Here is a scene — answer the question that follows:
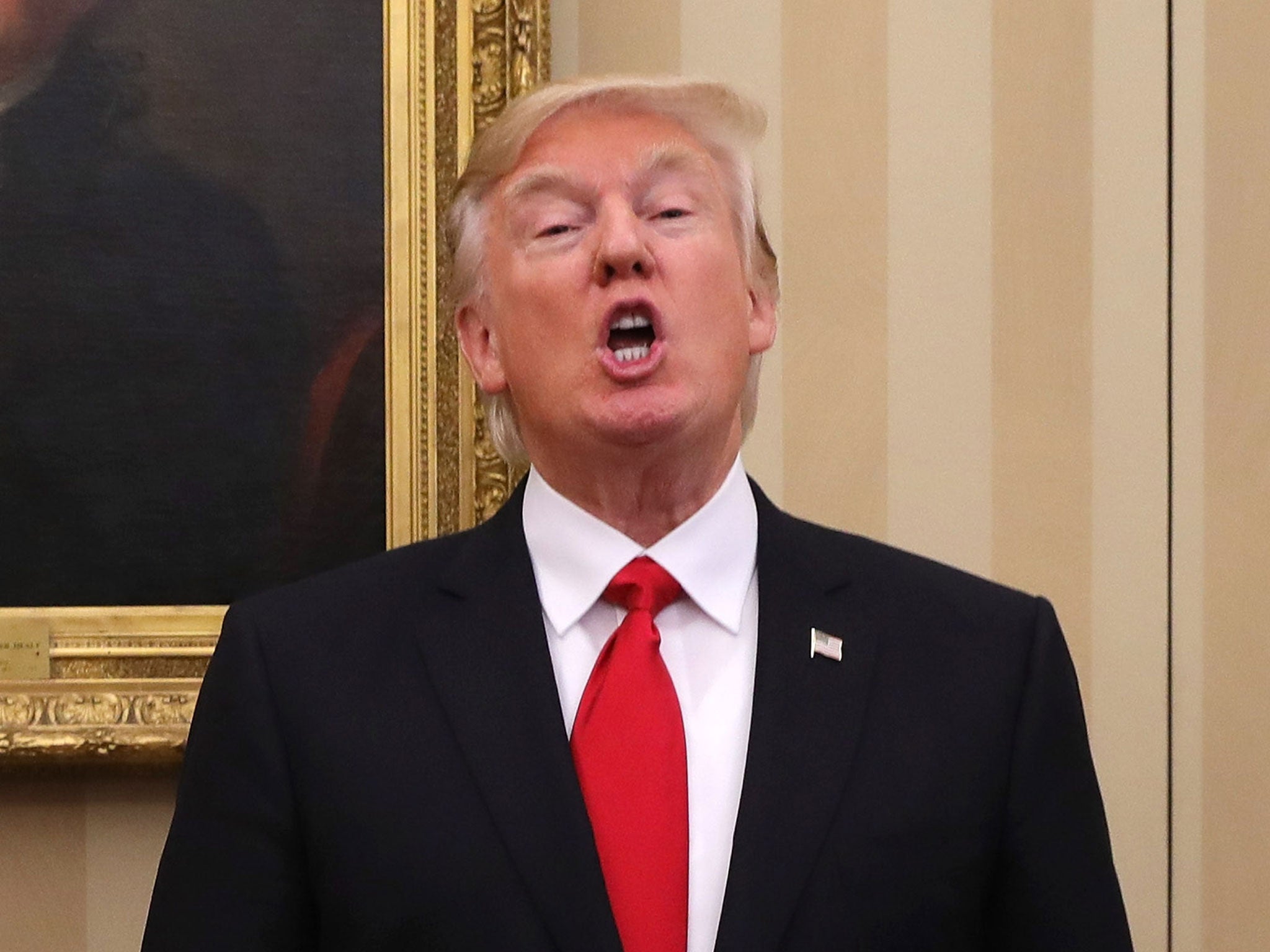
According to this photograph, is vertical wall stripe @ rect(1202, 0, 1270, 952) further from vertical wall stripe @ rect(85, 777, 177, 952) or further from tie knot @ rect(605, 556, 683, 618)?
vertical wall stripe @ rect(85, 777, 177, 952)

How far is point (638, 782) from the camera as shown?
130cm

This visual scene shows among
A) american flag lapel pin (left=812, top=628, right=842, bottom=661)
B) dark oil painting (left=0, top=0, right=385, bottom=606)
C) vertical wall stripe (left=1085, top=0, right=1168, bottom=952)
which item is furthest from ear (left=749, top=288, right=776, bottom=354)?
vertical wall stripe (left=1085, top=0, right=1168, bottom=952)

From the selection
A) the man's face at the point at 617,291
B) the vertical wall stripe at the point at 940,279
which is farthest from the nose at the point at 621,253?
the vertical wall stripe at the point at 940,279

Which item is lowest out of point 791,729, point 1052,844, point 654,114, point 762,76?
point 1052,844

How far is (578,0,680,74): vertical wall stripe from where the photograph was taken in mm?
2100

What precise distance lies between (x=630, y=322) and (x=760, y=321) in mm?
220

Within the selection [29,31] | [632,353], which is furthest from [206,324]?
[632,353]

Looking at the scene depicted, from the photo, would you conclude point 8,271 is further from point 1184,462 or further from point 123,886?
point 1184,462

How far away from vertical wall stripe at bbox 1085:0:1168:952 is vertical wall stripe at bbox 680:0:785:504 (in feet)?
1.53

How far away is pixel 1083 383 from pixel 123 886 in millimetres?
1542

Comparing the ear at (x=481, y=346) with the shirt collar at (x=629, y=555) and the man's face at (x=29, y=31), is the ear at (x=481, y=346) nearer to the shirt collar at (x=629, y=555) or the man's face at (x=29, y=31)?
the shirt collar at (x=629, y=555)

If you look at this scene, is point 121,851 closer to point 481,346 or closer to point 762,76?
point 481,346

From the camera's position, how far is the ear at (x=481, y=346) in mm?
1590

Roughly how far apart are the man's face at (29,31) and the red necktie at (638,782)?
1169 millimetres
